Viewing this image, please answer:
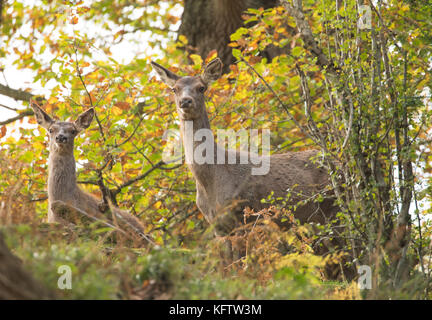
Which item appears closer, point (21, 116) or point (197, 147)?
point (197, 147)

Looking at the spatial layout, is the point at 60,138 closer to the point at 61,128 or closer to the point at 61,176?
the point at 61,128

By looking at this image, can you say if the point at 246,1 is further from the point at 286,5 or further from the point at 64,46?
the point at 286,5

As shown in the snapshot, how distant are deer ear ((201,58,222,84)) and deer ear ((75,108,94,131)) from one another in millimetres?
→ 2027

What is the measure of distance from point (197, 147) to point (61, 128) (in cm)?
239

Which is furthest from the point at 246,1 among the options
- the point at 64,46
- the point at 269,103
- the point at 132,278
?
the point at 132,278

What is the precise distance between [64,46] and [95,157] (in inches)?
78.6

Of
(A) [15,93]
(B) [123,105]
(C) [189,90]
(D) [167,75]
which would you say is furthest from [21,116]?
(C) [189,90]

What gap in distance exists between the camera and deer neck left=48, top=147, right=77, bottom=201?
350 inches

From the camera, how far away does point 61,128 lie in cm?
905

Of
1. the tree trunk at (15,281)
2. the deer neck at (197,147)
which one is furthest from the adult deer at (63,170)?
the tree trunk at (15,281)

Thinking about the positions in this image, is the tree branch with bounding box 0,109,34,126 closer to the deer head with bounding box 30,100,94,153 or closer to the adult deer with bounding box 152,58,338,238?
the deer head with bounding box 30,100,94,153

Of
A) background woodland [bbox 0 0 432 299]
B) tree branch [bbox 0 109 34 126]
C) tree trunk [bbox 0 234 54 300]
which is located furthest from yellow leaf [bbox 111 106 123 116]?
tree trunk [bbox 0 234 54 300]

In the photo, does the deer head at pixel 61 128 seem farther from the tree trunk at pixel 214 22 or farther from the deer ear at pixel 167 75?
the tree trunk at pixel 214 22

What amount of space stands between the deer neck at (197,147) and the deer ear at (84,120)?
6.23ft
